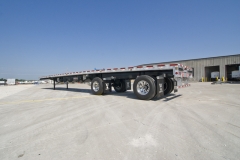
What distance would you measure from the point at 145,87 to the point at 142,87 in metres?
0.16

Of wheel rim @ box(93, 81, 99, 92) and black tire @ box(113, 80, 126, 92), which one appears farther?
black tire @ box(113, 80, 126, 92)

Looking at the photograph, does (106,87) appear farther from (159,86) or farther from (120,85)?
(159,86)

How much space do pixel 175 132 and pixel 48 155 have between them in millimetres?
2453

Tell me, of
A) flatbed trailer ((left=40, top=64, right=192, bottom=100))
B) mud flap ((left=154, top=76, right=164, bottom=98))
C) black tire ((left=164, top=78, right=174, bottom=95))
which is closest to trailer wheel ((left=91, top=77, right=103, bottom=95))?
flatbed trailer ((left=40, top=64, right=192, bottom=100))

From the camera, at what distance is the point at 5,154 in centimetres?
227

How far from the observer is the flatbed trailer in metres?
6.48

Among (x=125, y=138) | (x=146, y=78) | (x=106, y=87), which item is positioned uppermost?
(x=146, y=78)

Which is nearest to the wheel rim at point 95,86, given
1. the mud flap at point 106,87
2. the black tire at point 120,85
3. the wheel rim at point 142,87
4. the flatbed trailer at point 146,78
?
the flatbed trailer at point 146,78

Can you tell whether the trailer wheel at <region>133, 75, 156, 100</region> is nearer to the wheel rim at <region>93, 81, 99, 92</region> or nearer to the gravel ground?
the gravel ground

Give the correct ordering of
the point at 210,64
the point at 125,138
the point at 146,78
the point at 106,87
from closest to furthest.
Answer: the point at 125,138 < the point at 146,78 < the point at 106,87 < the point at 210,64

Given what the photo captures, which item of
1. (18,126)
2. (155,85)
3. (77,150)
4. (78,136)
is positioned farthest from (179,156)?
(155,85)

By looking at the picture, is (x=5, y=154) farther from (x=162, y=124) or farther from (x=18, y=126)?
(x=162, y=124)

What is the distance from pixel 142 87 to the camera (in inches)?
276

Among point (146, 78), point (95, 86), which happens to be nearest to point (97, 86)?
point (95, 86)
